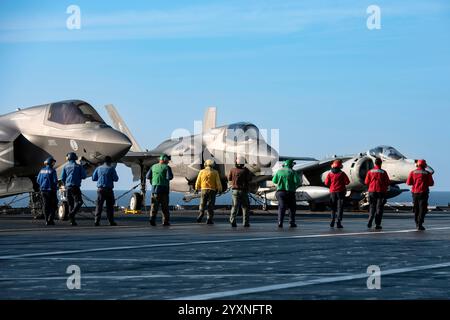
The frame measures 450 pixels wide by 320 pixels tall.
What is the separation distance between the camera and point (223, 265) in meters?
12.2

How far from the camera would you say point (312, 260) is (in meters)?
13.0

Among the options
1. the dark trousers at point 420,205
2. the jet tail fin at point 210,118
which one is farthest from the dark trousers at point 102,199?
the jet tail fin at point 210,118

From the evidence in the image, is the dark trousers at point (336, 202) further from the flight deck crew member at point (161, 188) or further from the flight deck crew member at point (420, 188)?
the flight deck crew member at point (161, 188)

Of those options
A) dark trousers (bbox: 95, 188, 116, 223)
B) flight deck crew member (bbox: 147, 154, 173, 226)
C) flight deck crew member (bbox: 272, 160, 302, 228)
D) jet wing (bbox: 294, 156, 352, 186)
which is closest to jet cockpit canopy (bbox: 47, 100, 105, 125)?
dark trousers (bbox: 95, 188, 116, 223)

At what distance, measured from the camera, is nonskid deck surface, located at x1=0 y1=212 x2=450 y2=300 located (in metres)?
9.23

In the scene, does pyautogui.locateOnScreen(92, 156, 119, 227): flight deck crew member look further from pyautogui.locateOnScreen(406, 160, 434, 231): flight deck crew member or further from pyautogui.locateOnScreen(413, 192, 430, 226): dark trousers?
pyautogui.locateOnScreen(413, 192, 430, 226): dark trousers

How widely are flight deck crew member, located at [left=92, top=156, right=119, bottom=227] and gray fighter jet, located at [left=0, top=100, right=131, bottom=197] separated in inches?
78.6

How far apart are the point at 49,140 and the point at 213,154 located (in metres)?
9.71

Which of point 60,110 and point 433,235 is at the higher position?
A: point 60,110
